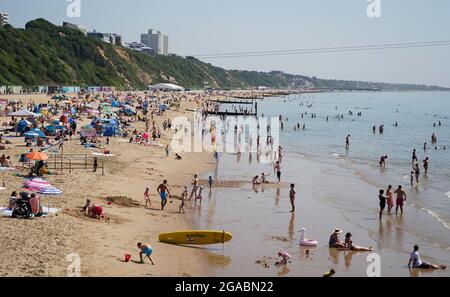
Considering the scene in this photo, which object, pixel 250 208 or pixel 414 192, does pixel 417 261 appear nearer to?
pixel 250 208

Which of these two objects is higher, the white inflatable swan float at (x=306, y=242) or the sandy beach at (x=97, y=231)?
the sandy beach at (x=97, y=231)

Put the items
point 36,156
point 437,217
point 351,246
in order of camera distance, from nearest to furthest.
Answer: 1. point 351,246
2. point 36,156
3. point 437,217

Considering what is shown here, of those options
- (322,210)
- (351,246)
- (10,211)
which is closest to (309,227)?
(351,246)

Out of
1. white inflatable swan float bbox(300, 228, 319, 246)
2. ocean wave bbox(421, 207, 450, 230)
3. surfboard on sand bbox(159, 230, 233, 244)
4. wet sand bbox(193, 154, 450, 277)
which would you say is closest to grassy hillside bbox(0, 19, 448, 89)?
wet sand bbox(193, 154, 450, 277)

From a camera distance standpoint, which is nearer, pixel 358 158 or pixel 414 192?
pixel 414 192

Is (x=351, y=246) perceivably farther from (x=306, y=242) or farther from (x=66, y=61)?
(x=66, y=61)

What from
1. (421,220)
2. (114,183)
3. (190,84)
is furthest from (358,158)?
(190,84)

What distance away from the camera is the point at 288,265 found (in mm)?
13938

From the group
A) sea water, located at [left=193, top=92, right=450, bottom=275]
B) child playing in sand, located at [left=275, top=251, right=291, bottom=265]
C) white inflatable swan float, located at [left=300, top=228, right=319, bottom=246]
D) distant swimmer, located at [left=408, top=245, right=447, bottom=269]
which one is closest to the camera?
child playing in sand, located at [left=275, top=251, right=291, bottom=265]

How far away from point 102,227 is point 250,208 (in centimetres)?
728

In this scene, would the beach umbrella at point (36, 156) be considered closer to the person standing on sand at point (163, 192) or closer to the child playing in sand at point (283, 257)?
the person standing on sand at point (163, 192)

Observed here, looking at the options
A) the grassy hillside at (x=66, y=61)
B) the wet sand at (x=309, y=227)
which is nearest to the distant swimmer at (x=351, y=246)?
the wet sand at (x=309, y=227)

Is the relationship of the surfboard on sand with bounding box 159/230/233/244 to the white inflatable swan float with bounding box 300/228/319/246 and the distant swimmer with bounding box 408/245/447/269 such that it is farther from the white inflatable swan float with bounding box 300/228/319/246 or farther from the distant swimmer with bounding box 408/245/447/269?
the distant swimmer with bounding box 408/245/447/269
